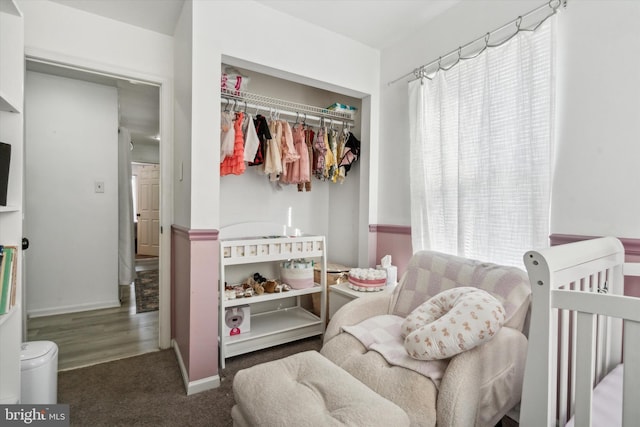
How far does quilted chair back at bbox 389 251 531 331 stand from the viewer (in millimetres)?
1437

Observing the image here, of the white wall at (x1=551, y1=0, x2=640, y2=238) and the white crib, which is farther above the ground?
the white wall at (x1=551, y1=0, x2=640, y2=238)

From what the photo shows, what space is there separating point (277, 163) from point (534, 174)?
1.64m

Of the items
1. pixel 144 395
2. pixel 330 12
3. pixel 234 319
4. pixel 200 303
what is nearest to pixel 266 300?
pixel 234 319

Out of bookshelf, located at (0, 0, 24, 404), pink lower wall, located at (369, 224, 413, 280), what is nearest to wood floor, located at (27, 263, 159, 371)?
bookshelf, located at (0, 0, 24, 404)

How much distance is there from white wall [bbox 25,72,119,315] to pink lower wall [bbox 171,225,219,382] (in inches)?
73.8

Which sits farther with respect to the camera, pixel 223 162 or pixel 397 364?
pixel 223 162

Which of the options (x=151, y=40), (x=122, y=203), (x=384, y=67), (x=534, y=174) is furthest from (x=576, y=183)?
(x=122, y=203)

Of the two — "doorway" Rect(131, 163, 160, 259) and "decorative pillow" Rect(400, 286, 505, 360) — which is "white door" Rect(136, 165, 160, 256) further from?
"decorative pillow" Rect(400, 286, 505, 360)

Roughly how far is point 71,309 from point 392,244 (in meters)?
3.20

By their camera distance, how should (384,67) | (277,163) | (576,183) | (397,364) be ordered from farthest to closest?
(384,67)
(277,163)
(576,183)
(397,364)

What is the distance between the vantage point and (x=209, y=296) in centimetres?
192

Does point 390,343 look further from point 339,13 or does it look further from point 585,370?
point 339,13

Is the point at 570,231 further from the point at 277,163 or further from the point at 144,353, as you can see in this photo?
the point at 144,353

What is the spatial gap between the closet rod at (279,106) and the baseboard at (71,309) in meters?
2.54
